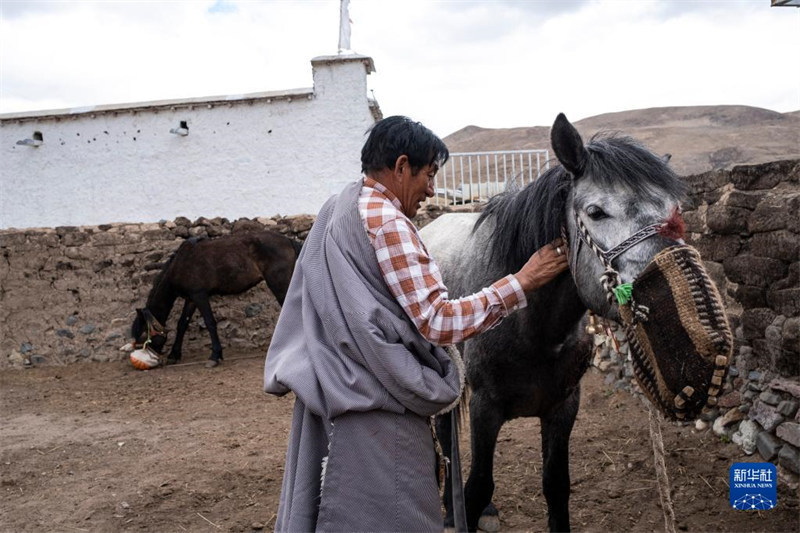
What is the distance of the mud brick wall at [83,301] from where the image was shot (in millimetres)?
8734

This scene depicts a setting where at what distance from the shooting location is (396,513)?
1.65 m

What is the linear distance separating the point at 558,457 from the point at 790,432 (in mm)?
1472

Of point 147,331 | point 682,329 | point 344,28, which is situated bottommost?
point 147,331

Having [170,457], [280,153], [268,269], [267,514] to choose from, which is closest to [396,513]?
[267,514]

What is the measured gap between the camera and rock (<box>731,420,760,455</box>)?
3.55 meters

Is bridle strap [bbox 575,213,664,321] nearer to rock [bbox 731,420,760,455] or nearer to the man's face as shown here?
the man's face

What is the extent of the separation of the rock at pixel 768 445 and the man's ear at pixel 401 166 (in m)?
2.94

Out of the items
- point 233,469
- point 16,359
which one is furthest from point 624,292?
point 16,359

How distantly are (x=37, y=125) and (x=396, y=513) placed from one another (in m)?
15.3

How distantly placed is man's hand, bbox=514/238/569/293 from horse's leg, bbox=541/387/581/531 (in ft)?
3.05

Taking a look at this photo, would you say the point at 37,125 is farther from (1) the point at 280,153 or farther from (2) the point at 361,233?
(2) the point at 361,233

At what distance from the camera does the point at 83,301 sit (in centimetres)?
880

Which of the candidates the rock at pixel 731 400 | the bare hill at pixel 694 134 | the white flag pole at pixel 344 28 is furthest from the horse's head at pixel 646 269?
the bare hill at pixel 694 134

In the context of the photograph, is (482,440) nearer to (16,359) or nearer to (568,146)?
(568,146)
